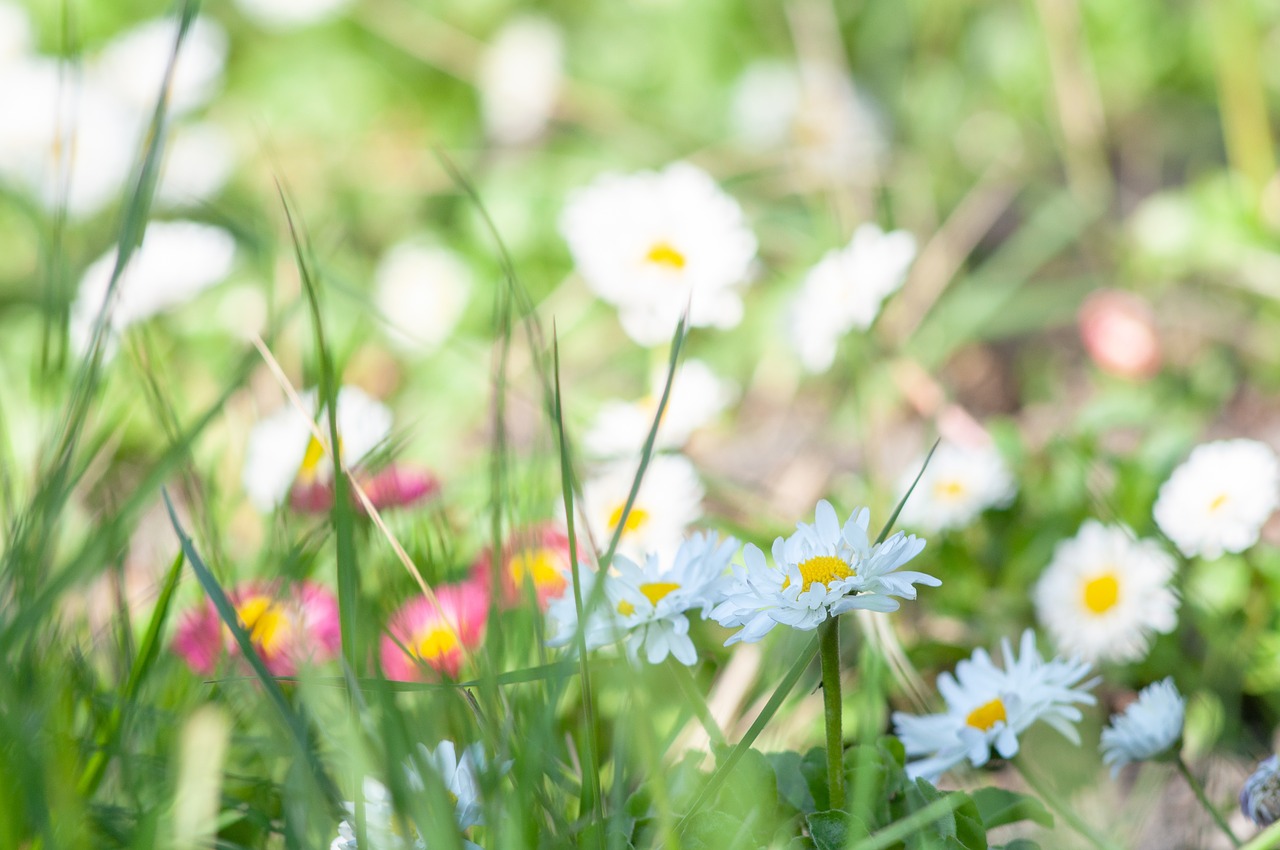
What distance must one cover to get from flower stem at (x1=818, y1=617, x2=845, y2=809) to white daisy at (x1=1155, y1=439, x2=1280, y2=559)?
1.49ft

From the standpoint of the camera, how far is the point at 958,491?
1.02 m

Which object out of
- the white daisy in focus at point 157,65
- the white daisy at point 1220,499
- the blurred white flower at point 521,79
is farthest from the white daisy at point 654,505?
the white daisy in focus at point 157,65

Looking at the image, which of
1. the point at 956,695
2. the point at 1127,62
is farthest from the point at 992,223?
the point at 956,695

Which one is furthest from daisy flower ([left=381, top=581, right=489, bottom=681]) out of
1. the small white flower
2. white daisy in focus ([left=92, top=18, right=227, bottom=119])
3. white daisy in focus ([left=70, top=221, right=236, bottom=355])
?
white daisy in focus ([left=92, top=18, right=227, bottom=119])

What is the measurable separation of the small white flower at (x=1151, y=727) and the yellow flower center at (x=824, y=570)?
20cm

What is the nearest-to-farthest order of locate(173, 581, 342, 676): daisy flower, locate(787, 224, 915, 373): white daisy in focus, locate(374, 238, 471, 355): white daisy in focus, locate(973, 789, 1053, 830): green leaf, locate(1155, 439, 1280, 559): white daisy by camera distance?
locate(973, 789, 1053, 830): green leaf < locate(173, 581, 342, 676): daisy flower < locate(1155, 439, 1280, 559): white daisy < locate(787, 224, 915, 373): white daisy in focus < locate(374, 238, 471, 355): white daisy in focus

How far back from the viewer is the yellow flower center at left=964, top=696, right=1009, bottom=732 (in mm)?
564

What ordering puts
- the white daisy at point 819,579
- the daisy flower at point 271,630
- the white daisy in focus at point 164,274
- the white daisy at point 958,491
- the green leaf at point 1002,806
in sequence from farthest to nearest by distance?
the white daisy in focus at point 164,274 → the white daisy at point 958,491 → the daisy flower at point 271,630 → the green leaf at point 1002,806 → the white daisy at point 819,579

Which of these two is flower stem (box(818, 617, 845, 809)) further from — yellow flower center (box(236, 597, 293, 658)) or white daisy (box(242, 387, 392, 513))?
white daisy (box(242, 387, 392, 513))

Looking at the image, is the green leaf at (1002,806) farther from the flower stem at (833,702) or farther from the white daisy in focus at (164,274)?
the white daisy in focus at (164,274)

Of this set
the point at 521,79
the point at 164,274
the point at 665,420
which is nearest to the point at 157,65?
the point at 521,79

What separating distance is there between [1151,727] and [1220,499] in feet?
1.19

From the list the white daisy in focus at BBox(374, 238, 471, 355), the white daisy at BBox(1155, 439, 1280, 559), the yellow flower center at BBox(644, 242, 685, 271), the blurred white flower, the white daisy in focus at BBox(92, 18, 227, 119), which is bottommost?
the white daisy at BBox(1155, 439, 1280, 559)

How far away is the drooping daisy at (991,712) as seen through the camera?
1.77 feet
